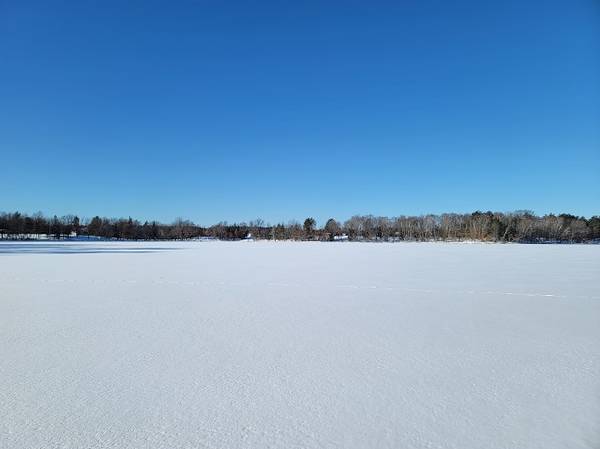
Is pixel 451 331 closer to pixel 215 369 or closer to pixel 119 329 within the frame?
pixel 215 369

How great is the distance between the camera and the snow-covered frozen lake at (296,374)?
2.88 metres

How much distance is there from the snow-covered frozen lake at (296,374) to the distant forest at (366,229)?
88.6m

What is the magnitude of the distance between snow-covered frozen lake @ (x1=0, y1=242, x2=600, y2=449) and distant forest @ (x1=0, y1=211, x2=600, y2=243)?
88603mm

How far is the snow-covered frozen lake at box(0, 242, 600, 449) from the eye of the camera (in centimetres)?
288

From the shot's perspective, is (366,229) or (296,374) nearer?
(296,374)

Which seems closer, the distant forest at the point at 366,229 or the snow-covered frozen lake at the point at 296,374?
the snow-covered frozen lake at the point at 296,374

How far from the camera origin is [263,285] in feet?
35.9

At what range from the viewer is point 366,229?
405 ft

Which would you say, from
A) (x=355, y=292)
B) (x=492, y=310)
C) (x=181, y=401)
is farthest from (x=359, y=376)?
(x=355, y=292)

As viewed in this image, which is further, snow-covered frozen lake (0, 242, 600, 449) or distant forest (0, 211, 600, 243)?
distant forest (0, 211, 600, 243)

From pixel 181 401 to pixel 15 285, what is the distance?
31.0ft

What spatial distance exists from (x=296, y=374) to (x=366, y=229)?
397 ft

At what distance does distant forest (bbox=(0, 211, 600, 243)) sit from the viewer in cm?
9425

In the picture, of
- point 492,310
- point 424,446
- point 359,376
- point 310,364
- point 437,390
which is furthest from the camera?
point 492,310
